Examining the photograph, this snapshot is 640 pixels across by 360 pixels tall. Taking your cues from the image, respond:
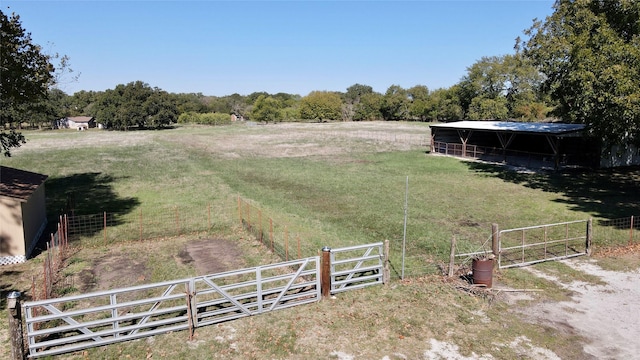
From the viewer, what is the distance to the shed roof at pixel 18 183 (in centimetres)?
1430

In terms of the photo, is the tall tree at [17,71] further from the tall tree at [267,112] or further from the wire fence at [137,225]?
the tall tree at [267,112]

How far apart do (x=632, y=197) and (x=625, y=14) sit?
9927 millimetres

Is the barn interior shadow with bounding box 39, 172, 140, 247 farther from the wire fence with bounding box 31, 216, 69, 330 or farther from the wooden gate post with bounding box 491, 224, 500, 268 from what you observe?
the wooden gate post with bounding box 491, 224, 500, 268

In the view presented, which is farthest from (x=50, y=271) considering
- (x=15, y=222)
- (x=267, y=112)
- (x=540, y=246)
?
(x=267, y=112)

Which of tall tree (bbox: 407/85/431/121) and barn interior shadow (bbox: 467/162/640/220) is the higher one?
tall tree (bbox: 407/85/431/121)

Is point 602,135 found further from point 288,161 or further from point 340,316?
point 288,161

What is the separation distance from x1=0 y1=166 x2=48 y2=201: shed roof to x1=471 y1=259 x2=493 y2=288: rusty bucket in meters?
14.6

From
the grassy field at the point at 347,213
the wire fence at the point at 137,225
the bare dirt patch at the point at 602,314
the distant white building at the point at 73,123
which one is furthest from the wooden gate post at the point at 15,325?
the distant white building at the point at 73,123

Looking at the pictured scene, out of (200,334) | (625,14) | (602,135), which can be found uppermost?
(625,14)

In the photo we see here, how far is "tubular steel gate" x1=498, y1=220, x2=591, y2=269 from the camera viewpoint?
43.9 feet

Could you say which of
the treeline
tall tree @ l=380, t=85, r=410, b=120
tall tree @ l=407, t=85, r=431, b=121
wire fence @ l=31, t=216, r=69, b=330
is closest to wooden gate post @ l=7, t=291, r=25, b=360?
wire fence @ l=31, t=216, r=69, b=330

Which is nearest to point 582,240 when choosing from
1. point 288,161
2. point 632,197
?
point 632,197

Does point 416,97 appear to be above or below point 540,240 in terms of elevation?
above

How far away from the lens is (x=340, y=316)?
9891 mm
